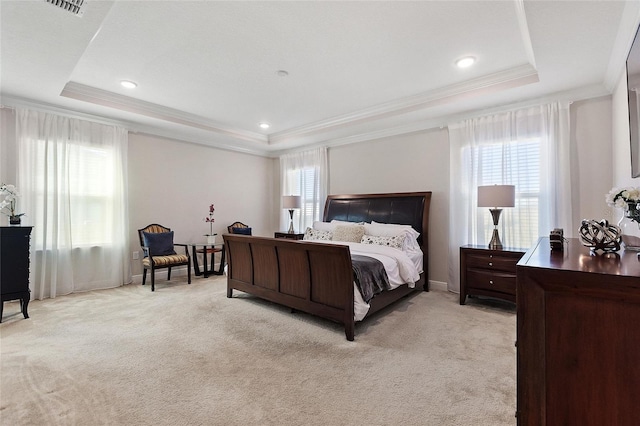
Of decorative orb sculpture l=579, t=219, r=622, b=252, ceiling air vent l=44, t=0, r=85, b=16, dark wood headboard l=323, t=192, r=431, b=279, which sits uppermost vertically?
ceiling air vent l=44, t=0, r=85, b=16

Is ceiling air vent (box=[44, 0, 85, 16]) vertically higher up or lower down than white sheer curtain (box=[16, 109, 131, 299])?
higher up

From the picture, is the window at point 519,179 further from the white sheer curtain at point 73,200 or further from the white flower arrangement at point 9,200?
the white flower arrangement at point 9,200

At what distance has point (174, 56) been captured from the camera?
3006 millimetres

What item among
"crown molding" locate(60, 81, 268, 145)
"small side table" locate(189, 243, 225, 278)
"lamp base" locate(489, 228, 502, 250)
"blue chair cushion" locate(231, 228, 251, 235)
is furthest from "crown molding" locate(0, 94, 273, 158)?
"lamp base" locate(489, 228, 502, 250)

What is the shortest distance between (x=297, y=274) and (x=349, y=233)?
151 centimetres

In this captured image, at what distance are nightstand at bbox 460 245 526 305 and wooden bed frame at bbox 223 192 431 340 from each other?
0.72 metres

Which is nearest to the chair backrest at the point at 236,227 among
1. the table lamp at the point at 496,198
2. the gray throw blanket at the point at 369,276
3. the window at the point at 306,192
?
the window at the point at 306,192

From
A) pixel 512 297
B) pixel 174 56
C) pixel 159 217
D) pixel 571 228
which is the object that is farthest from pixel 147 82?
pixel 571 228

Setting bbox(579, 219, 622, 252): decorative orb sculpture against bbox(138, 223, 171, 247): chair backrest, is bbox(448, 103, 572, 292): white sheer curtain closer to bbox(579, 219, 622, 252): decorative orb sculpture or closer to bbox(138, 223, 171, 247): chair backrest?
bbox(579, 219, 622, 252): decorative orb sculpture

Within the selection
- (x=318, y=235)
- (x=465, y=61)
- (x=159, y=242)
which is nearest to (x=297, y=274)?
(x=318, y=235)

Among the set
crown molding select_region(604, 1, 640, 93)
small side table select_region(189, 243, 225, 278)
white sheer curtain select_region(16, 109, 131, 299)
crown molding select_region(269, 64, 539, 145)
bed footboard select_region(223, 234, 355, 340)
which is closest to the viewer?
crown molding select_region(604, 1, 640, 93)

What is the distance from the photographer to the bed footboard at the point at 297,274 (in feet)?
9.23

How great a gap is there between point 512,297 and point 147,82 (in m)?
4.90

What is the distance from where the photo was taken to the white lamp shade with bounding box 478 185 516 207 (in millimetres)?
3531
